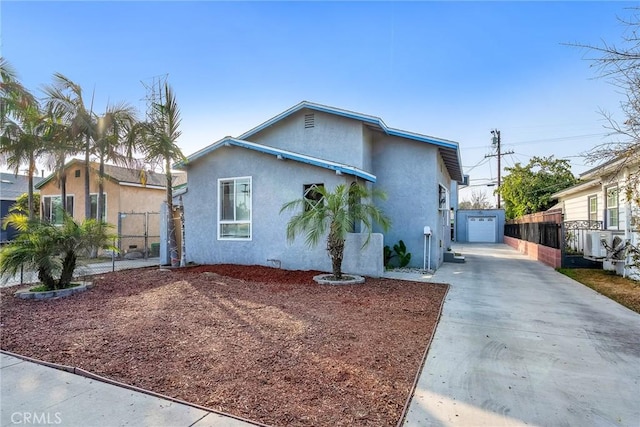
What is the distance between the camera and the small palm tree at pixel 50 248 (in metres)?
6.98

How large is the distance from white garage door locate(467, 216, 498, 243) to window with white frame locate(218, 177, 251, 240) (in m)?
23.7

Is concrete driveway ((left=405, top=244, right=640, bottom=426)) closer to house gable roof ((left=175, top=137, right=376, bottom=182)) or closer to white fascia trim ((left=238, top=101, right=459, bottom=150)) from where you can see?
house gable roof ((left=175, top=137, right=376, bottom=182))

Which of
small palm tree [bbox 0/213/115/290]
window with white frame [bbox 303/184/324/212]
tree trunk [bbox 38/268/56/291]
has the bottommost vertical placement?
tree trunk [bbox 38/268/56/291]

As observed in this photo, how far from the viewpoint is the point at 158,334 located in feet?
16.1

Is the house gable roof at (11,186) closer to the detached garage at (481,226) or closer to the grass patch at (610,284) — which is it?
the grass patch at (610,284)

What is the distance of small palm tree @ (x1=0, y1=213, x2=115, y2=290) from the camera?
698cm

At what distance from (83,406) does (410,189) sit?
1062 cm

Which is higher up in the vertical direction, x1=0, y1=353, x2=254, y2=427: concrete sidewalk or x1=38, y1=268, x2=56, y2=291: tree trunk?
x1=38, y1=268, x2=56, y2=291: tree trunk

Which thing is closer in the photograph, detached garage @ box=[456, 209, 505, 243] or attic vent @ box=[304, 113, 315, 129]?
attic vent @ box=[304, 113, 315, 129]

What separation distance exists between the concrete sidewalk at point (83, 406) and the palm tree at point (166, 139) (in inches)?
323

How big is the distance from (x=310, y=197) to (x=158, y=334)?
20.8ft

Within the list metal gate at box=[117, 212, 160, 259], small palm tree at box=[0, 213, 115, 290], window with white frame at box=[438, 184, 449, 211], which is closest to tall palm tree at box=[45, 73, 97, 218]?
metal gate at box=[117, 212, 160, 259]

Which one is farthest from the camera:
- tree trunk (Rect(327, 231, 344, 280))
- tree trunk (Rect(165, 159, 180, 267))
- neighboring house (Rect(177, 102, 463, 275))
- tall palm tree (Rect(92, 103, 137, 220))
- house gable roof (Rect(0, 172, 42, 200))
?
house gable roof (Rect(0, 172, 42, 200))

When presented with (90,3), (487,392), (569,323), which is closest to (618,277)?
(569,323)
